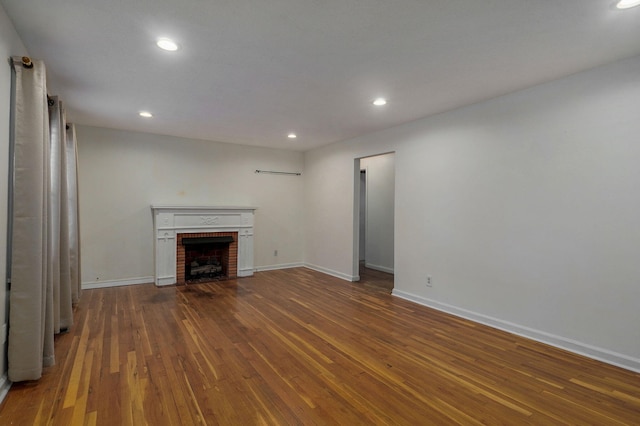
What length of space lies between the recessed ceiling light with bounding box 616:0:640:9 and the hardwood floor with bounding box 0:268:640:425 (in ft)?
8.35

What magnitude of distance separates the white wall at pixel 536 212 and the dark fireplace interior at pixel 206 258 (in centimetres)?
317

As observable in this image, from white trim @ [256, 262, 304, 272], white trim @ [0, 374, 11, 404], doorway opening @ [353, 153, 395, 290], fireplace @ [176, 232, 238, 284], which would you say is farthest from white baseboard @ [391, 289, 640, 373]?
white trim @ [0, 374, 11, 404]

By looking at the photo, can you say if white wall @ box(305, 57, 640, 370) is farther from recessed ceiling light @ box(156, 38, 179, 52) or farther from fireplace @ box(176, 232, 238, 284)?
recessed ceiling light @ box(156, 38, 179, 52)

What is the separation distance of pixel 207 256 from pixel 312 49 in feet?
15.1

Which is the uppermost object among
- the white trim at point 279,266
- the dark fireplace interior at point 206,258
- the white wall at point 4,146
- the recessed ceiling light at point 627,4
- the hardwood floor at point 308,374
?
the recessed ceiling light at point 627,4

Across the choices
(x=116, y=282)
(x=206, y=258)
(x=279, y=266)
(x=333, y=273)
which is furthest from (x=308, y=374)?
(x=279, y=266)

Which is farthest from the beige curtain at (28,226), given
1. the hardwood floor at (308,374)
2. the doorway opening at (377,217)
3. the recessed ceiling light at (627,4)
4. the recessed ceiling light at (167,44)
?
the doorway opening at (377,217)

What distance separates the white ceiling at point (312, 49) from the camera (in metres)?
2.01

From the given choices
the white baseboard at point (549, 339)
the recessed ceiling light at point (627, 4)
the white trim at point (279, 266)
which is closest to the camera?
the recessed ceiling light at point (627, 4)

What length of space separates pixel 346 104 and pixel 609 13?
2.34 metres

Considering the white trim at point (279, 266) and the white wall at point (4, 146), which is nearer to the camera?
the white wall at point (4, 146)

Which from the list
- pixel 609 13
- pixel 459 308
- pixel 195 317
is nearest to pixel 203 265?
pixel 195 317

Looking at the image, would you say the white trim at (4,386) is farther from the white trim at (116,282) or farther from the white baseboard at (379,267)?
the white baseboard at (379,267)

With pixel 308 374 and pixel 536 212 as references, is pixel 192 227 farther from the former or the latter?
pixel 536 212
